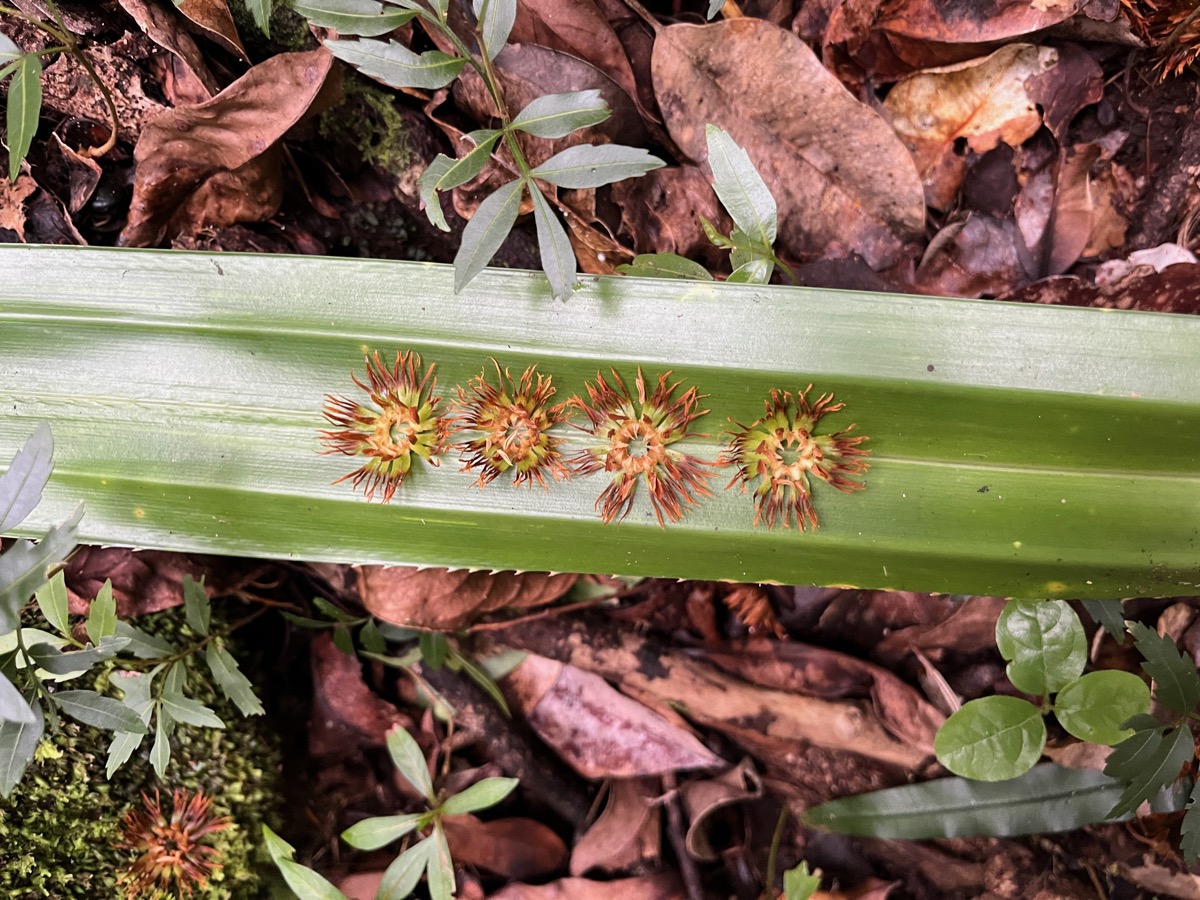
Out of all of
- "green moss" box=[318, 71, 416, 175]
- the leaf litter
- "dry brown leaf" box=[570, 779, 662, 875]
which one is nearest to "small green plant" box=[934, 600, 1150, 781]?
the leaf litter

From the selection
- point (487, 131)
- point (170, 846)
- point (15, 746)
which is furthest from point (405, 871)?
point (487, 131)

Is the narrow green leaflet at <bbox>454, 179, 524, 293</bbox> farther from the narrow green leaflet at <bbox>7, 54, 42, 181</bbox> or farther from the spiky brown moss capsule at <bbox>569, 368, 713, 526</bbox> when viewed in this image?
the narrow green leaflet at <bbox>7, 54, 42, 181</bbox>

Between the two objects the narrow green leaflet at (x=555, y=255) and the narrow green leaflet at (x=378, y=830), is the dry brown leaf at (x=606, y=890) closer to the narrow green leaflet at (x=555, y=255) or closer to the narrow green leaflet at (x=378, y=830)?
the narrow green leaflet at (x=378, y=830)

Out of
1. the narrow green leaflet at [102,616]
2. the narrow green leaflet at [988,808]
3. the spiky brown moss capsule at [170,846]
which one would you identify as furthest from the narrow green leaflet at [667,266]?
the spiky brown moss capsule at [170,846]

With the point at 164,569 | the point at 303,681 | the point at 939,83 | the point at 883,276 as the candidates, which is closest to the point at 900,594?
the point at 883,276

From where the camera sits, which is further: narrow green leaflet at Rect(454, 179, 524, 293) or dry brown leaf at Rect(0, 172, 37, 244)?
dry brown leaf at Rect(0, 172, 37, 244)

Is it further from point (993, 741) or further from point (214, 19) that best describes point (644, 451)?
point (214, 19)

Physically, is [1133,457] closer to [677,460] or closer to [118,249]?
[677,460]
